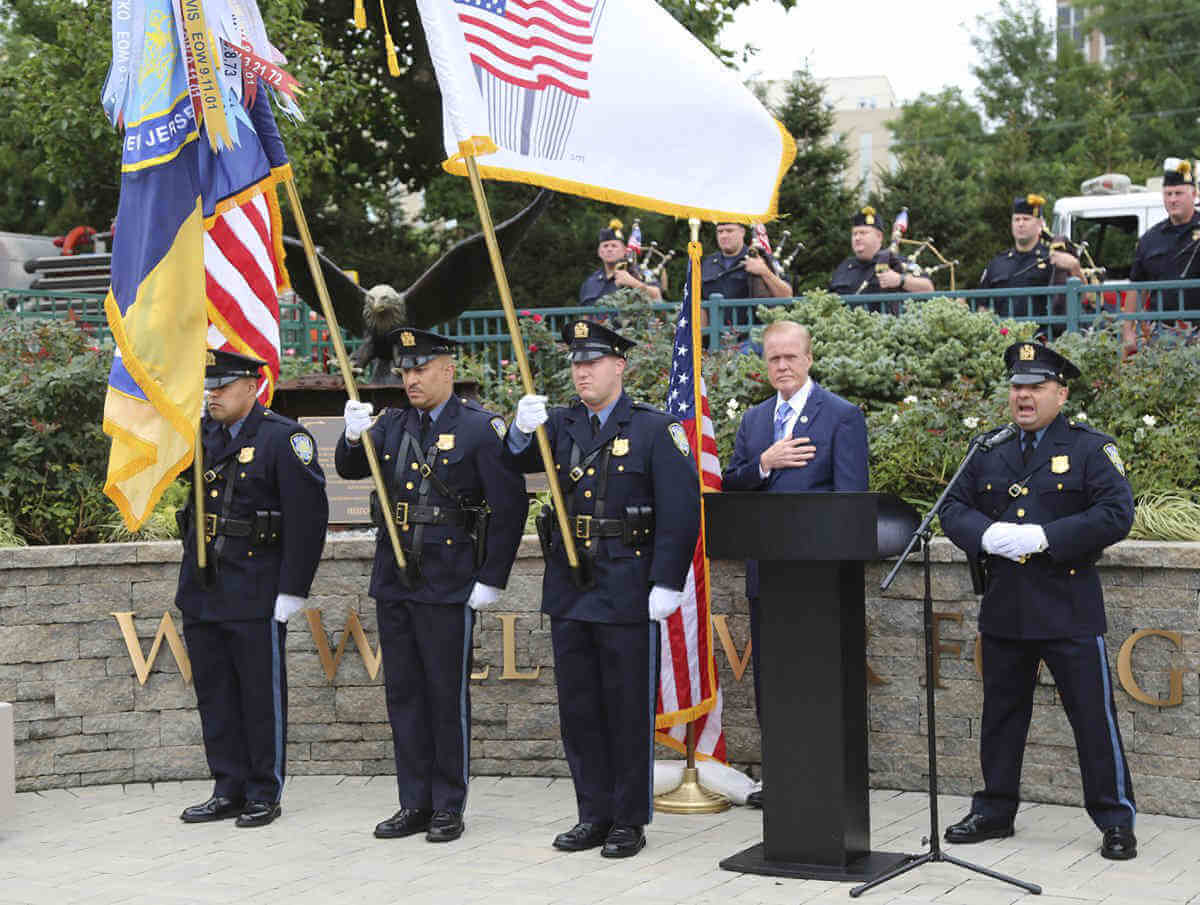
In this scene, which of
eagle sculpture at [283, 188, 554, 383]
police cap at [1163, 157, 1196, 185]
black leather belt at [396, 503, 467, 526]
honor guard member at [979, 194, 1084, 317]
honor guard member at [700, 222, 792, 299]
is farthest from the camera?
honor guard member at [979, 194, 1084, 317]

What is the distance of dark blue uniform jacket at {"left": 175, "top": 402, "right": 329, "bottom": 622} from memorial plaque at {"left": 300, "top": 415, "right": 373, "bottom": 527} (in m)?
1.82

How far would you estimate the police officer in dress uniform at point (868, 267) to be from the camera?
1214cm

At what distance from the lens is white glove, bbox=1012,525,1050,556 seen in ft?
20.9

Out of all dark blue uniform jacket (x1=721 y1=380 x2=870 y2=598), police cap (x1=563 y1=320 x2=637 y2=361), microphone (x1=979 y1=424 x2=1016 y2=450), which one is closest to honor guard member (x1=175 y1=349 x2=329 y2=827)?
police cap (x1=563 y1=320 x2=637 y2=361)

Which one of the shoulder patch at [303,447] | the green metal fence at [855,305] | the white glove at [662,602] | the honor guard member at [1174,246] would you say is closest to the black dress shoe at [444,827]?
the white glove at [662,602]

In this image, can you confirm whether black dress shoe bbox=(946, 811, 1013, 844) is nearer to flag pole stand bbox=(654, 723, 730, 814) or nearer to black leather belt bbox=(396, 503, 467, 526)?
flag pole stand bbox=(654, 723, 730, 814)

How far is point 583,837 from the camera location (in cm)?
674

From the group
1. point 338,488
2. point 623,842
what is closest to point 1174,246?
point 338,488

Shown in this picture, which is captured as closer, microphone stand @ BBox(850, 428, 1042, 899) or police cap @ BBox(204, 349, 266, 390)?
microphone stand @ BBox(850, 428, 1042, 899)

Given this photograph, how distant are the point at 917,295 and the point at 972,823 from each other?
195 inches

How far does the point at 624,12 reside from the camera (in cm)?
685

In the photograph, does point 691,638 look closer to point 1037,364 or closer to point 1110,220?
point 1037,364

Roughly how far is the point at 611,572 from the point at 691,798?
145 cm

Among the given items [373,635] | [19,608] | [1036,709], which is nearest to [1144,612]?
[1036,709]
